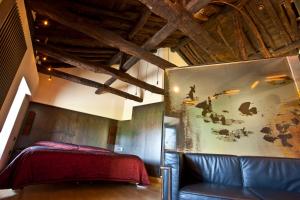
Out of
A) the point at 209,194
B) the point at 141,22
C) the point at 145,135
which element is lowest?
the point at 209,194

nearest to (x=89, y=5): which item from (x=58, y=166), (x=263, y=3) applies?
(x=58, y=166)

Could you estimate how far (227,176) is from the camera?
2090 millimetres

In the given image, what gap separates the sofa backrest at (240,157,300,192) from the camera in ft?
6.01

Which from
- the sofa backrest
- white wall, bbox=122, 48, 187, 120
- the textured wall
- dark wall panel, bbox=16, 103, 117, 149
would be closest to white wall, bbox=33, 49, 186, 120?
white wall, bbox=122, 48, 187, 120

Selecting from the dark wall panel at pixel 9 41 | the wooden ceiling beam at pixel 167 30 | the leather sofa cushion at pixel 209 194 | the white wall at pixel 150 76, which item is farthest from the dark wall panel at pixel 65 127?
the leather sofa cushion at pixel 209 194

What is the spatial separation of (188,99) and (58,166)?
2488 mm

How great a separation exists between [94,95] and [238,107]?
4.95 m

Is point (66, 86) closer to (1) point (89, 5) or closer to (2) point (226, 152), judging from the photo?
(1) point (89, 5)

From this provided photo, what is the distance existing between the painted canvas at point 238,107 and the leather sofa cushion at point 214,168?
13.1 inches

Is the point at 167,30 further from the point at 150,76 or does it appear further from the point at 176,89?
the point at 150,76

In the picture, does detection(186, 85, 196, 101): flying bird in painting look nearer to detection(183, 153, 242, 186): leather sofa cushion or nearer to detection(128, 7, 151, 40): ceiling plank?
detection(183, 153, 242, 186): leather sofa cushion

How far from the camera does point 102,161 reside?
3.32m

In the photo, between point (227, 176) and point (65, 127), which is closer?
point (227, 176)

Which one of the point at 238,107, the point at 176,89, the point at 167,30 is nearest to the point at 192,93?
the point at 176,89
